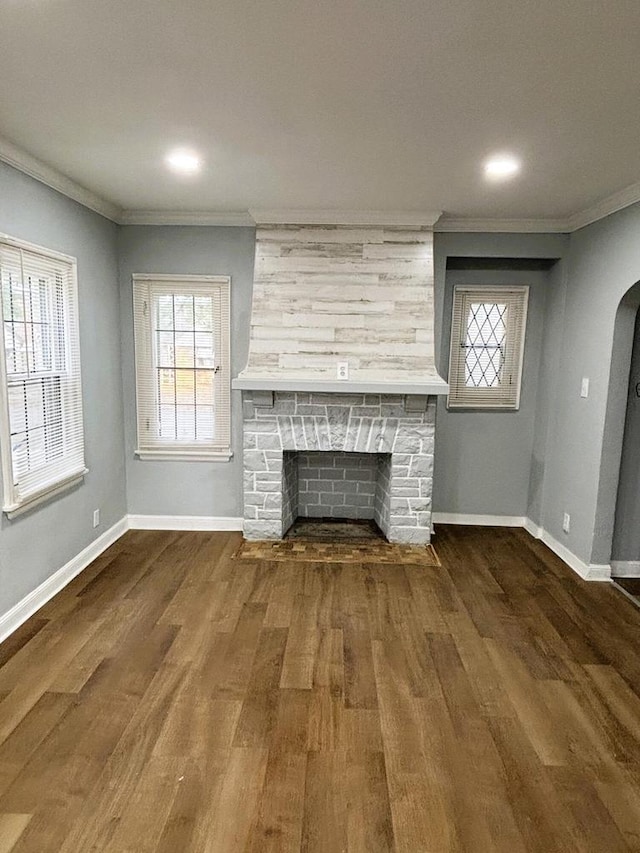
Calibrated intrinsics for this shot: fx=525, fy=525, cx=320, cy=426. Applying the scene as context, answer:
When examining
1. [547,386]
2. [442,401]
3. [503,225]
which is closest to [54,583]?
[442,401]

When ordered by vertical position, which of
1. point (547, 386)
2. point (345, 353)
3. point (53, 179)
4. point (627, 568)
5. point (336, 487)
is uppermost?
point (53, 179)

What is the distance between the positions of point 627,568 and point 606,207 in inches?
99.5

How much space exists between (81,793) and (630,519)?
3.65 m

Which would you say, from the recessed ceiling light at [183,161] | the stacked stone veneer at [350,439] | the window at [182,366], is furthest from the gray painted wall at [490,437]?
the recessed ceiling light at [183,161]

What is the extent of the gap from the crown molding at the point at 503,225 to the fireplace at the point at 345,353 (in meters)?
0.25

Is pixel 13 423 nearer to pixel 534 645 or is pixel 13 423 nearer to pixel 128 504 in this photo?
pixel 128 504

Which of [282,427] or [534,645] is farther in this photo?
[282,427]

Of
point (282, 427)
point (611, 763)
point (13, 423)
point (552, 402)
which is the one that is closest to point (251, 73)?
point (13, 423)

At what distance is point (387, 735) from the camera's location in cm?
218

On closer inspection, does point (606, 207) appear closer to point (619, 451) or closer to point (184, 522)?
point (619, 451)

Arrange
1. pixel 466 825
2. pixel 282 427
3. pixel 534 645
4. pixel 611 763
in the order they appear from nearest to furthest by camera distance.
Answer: pixel 466 825 → pixel 611 763 → pixel 534 645 → pixel 282 427

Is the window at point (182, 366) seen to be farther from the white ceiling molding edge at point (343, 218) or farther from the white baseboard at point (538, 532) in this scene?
the white baseboard at point (538, 532)

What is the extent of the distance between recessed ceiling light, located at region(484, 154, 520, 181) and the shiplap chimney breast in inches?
41.1

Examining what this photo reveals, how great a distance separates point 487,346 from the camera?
462 cm
